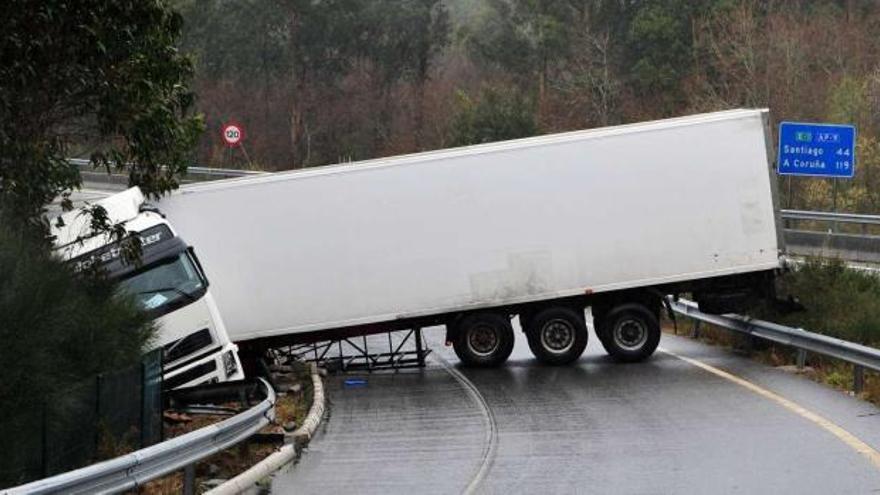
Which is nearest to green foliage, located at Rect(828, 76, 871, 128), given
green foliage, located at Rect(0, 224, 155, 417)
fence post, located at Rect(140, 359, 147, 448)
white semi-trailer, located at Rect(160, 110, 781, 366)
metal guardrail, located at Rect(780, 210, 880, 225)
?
metal guardrail, located at Rect(780, 210, 880, 225)

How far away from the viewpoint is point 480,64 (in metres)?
75.3

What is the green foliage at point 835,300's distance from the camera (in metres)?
18.3

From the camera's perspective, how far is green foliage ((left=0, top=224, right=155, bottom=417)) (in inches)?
378

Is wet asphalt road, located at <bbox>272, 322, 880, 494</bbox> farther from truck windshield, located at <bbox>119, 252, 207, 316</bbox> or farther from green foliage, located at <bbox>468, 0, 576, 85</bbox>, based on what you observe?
green foliage, located at <bbox>468, 0, 576, 85</bbox>

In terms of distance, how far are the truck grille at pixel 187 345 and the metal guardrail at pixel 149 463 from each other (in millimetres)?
3856

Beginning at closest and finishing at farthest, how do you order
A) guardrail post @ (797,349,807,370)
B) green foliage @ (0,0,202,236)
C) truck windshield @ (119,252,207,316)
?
1. green foliage @ (0,0,202,236)
2. truck windshield @ (119,252,207,316)
3. guardrail post @ (797,349,807,370)

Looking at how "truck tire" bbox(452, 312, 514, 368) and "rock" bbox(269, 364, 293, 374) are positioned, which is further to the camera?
"rock" bbox(269, 364, 293, 374)

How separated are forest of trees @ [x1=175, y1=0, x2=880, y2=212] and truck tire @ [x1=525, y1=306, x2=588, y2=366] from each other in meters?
29.8

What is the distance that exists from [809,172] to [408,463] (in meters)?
16.9

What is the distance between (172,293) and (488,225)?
5125mm

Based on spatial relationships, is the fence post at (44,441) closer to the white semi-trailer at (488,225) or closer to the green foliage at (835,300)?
the white semi-trailer at (488,225)

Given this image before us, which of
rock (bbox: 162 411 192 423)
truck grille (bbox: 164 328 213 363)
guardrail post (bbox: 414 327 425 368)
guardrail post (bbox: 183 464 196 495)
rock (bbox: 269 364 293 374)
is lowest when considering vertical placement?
rock (bbox: 269 364 293 374)

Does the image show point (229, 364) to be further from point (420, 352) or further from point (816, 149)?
point (816, 149)

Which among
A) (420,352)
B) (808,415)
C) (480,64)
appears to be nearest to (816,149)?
(420,352)
